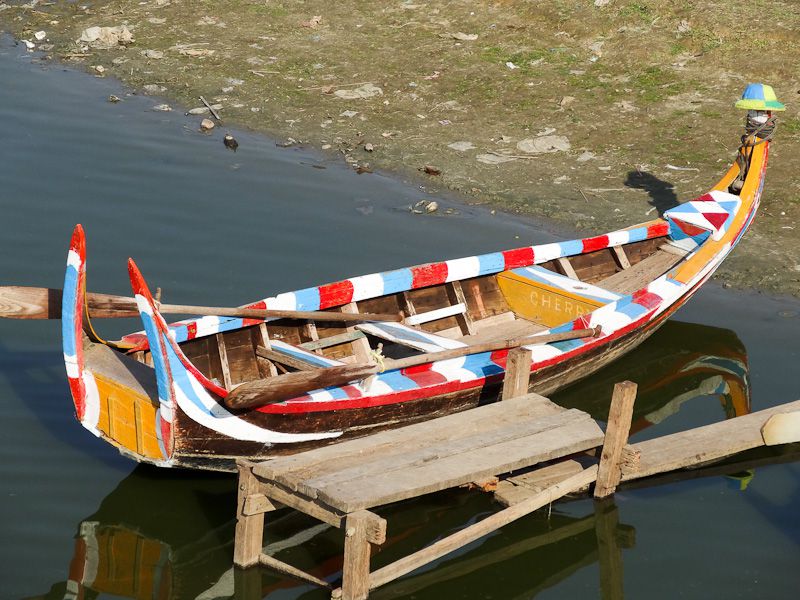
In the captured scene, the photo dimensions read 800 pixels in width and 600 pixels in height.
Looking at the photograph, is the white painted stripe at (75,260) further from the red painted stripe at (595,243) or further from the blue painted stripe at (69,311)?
the red painted stripe at (595,243)

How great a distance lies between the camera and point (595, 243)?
11094mm

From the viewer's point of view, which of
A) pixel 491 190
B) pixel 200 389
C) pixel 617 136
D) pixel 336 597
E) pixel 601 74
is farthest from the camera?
pixel 601 74

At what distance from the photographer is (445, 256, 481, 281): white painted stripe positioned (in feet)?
33.2

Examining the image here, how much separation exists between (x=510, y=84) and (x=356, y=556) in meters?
11.1

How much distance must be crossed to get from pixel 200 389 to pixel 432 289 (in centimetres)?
320

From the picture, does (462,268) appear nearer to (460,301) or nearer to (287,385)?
(460,301)

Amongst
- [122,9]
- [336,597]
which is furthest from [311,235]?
[122,9]

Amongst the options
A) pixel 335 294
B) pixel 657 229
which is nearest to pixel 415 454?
pixel 335 294

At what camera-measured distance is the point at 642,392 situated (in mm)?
10273

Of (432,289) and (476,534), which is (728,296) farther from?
(476,534)

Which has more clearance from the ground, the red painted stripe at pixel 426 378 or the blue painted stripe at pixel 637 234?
the blue painted stripe at pixel 637 234

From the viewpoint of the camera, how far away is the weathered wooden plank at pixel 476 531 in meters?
7.10

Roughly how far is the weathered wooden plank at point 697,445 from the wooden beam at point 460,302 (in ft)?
Answer: 7.20

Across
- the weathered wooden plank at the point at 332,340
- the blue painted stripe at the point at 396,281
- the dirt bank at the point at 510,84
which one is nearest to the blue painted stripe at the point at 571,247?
the blue painted stripe at the point at 396,281
